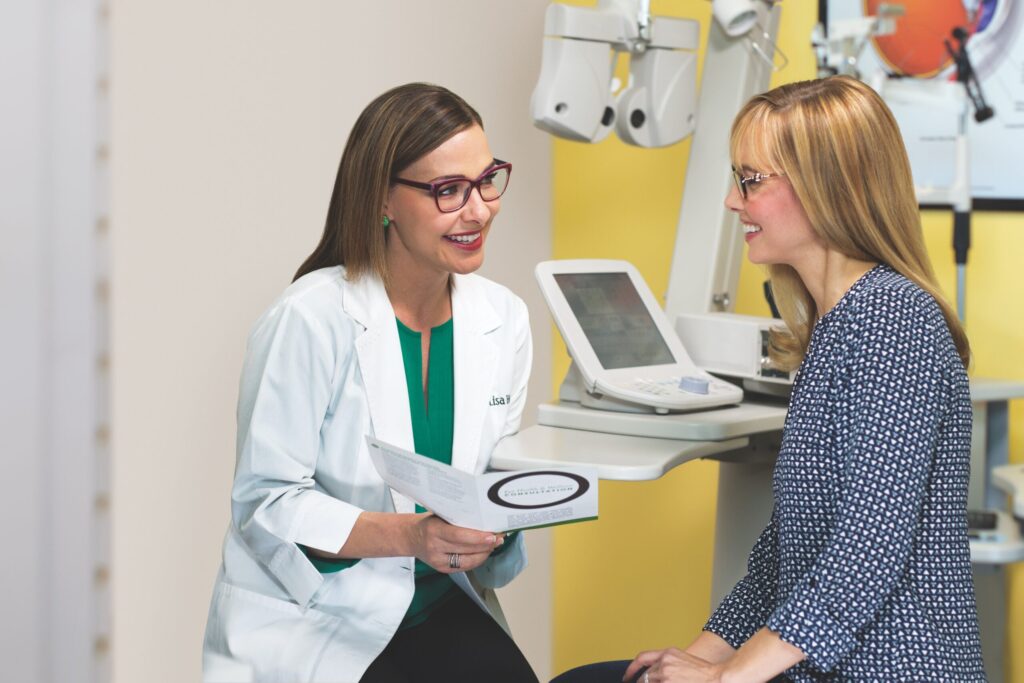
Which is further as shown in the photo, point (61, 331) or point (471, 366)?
point (471, 366)

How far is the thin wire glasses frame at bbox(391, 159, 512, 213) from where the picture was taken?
1.47 meters

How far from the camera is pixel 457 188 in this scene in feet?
4.88

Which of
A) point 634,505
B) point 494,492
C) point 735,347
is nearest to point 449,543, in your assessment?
point 494,492

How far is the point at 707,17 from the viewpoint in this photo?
2.66 m

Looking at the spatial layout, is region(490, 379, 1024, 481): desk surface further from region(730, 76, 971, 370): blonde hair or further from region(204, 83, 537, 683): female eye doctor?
region(730, 76, 971, 370): blonde hair

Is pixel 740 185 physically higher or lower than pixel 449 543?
higher

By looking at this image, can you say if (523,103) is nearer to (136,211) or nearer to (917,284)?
(136,211)

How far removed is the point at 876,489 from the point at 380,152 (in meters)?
0.76

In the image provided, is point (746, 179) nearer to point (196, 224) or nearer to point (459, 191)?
point (459, 191)

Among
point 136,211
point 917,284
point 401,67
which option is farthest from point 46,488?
point 401,67

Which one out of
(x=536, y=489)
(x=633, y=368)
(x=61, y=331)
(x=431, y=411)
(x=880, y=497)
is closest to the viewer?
(x=61, y=331)

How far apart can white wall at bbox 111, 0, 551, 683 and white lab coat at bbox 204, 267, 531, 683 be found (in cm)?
47

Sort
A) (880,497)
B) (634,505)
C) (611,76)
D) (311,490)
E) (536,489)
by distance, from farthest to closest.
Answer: (634,505) < (611,76) < (311,490) < (536,489) < (880,497)

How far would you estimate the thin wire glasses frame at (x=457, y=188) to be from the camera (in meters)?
1.47
